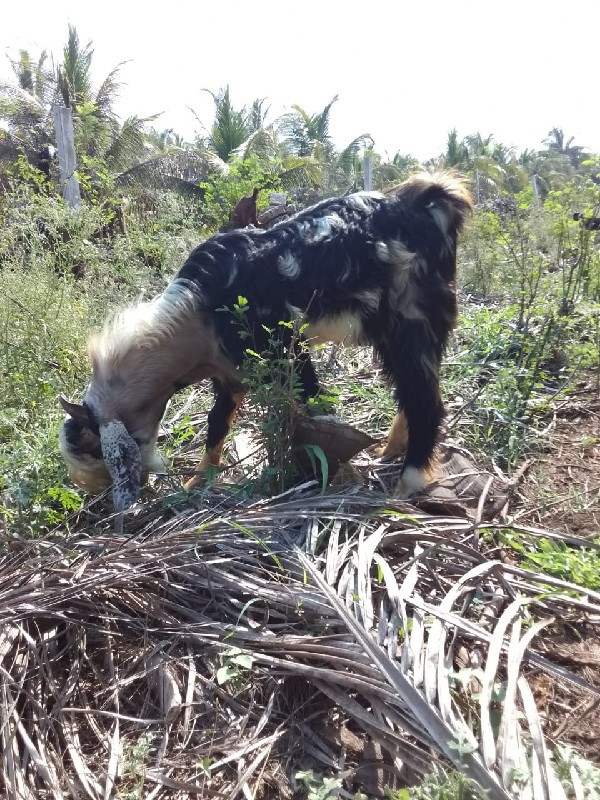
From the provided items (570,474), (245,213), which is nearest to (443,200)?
(570,474)

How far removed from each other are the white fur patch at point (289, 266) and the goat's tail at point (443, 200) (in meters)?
0.81

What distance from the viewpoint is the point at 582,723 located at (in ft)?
6.11

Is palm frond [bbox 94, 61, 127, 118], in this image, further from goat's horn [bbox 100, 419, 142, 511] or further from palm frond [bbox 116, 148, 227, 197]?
goat's horn [bbox 100, 419, 142, 511]

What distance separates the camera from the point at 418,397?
11.6 feet

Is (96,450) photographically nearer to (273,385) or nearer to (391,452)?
(273,385)

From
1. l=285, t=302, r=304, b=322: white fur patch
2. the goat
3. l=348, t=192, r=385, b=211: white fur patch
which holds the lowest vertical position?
l=285, t=302, r=304, b=322: white fur patch

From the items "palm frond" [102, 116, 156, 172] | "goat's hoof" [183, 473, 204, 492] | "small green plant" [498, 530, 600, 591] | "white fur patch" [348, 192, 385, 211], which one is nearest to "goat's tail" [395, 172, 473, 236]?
"white fur patch" [348, 192, 385, 211]

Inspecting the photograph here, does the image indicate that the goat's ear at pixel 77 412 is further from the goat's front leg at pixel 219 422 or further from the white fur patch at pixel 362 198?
the white fur patch at pixel 362 198

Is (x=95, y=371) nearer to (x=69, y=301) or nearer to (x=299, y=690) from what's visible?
(x=69, y=301)

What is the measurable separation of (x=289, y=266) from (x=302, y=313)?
30 cm

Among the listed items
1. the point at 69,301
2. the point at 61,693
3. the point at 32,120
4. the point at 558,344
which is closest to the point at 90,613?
the point at 61,693

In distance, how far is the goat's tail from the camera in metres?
3.59

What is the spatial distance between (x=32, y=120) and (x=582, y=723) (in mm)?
24038

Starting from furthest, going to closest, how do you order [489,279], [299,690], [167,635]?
[489,279]
[167,635]
[299,690]
